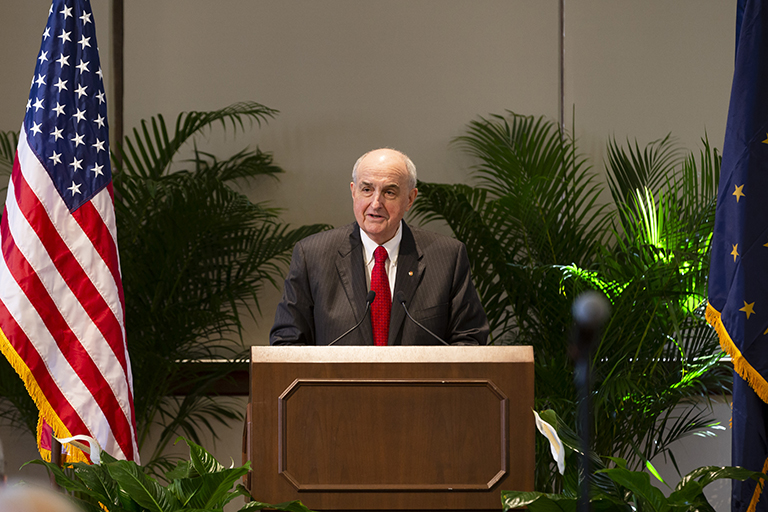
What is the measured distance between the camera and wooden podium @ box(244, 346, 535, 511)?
75.3 inches

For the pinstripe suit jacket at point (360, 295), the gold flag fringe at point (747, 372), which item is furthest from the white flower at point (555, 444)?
the gold flag fringe at point (747, 372)

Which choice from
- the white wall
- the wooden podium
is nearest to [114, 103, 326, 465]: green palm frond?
the white wall

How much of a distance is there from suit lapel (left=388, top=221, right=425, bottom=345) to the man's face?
0.28ft

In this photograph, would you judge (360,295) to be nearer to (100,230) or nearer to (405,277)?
(405,277)

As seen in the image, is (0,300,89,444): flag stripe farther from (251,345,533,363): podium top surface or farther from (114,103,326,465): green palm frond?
(251,345,533,363): podium top surface

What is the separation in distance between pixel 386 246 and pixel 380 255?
9 centimetres

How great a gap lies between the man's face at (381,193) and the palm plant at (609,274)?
1.14 meters

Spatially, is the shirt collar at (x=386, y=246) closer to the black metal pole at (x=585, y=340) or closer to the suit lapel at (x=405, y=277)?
the suit lapel at (x=405, y=277)

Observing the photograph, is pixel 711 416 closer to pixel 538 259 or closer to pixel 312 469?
pixel 538 259

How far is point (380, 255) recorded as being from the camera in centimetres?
273

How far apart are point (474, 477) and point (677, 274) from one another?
Answer: 1.98m

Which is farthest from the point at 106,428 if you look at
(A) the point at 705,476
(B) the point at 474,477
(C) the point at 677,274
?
(C) the point at 677,274

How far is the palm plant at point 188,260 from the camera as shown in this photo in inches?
156

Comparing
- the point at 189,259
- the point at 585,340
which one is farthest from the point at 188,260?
the point at 585,340
